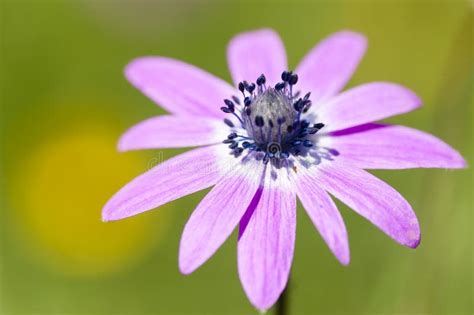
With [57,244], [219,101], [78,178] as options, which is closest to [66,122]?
[78,178]

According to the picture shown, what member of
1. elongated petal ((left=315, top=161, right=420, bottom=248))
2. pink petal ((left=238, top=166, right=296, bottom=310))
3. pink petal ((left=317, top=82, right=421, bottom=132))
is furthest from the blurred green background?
pink petal ((left=238, top=166, right=296, bottom=310))

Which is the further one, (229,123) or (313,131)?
(229,123)

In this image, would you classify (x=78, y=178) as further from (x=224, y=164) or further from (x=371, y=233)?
(x=224, y=164)

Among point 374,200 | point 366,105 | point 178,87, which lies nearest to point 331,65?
point 366,105

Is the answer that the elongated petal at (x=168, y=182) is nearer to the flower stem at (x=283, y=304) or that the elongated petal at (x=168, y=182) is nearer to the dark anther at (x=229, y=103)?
the dark anther at (x=229, y=103)

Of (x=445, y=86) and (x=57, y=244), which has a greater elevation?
(x=445, y=86)

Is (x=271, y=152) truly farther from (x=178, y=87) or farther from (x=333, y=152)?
(x=178, y=87)

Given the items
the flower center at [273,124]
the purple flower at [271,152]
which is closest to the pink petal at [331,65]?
the purple flower at [271,152]
